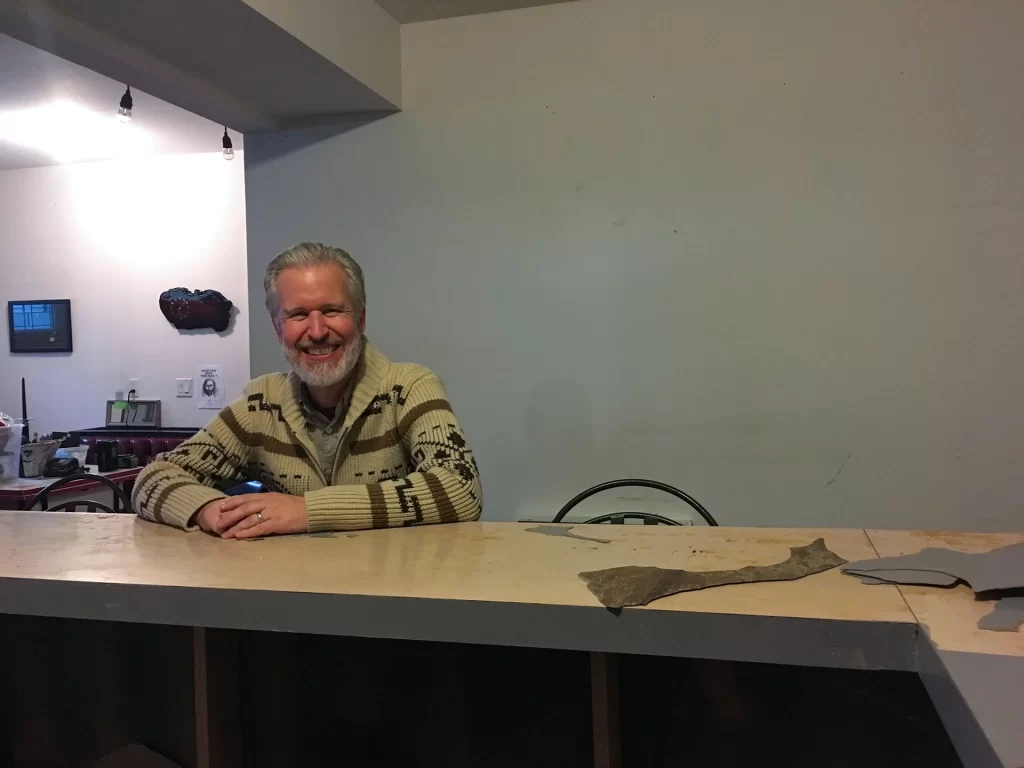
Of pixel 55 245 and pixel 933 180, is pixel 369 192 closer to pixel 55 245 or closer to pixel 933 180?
pixel 933 180

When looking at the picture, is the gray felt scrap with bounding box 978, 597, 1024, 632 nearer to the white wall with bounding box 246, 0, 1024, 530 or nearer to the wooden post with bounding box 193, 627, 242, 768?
the wooden post with bounding box 193, 627, 242, 768

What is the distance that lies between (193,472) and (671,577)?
3.42ft

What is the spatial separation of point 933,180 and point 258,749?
2.21 metres

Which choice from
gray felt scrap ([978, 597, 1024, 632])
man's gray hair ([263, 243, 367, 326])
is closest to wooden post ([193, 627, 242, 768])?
man's gray hair ([263, 243, 367, 326])

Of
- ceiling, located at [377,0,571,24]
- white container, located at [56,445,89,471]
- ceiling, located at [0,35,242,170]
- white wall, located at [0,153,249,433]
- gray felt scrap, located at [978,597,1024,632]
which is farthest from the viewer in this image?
white wall, located at [0,153,249,433]

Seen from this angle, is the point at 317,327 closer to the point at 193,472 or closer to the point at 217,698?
the point at 193,472

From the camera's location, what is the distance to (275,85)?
225 cm

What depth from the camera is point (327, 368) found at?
1483 mm

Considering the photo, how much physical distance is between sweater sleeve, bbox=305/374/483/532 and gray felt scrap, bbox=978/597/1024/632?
2.59ft

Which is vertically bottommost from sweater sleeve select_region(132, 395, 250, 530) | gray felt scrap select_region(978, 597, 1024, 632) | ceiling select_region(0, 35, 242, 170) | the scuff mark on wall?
the scuff mark on wall

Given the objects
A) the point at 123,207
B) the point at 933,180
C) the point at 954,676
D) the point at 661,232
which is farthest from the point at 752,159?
the point at 123,207

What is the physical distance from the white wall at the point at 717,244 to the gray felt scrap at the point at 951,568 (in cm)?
139

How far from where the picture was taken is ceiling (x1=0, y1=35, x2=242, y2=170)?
2.78m

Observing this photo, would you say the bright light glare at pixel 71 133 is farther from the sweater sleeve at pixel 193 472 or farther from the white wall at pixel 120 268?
the sweater sleeve at pixel 193 472
